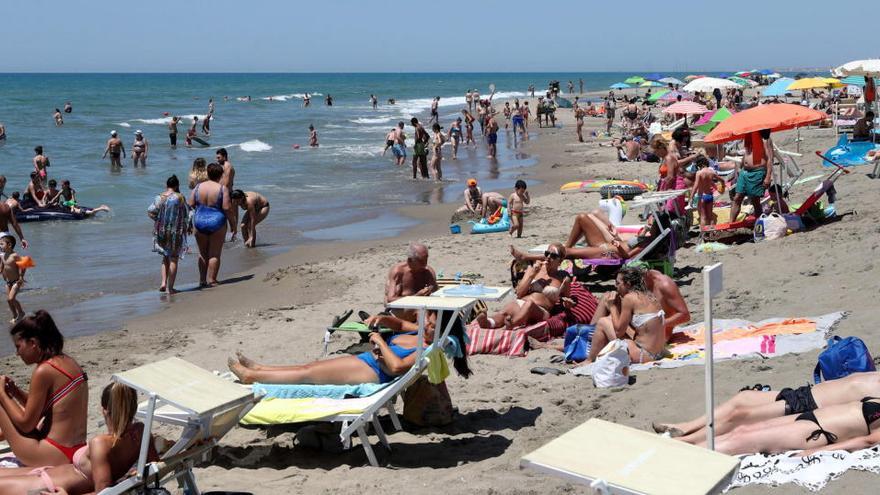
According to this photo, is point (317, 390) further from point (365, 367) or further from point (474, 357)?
point (474, 357)

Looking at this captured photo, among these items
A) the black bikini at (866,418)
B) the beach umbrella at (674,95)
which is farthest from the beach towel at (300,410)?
the beach umbrella at (674,95)

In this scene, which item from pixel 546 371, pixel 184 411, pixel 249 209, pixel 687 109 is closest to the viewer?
pixel 184 411

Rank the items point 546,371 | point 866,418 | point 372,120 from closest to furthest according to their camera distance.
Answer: point 866,418
point 546,371
point 372,120

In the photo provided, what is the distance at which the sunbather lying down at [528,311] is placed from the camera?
25.3 ft

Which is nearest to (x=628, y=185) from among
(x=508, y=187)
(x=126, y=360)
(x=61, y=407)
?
(x=508, y=187)

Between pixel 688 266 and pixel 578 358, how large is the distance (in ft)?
10.1

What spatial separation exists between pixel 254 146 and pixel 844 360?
93.1 ft

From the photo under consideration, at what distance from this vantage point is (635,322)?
6746 millimetres

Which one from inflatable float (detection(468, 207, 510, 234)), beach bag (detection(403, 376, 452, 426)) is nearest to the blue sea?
inflatable float (detection(468, 207, 510, 234))

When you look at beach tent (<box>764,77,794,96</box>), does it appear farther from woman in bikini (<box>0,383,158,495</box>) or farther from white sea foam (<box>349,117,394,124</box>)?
white sea foam (<box>349,117,394,124</box>)

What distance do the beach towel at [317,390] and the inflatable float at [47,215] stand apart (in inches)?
473

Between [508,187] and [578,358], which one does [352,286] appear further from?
[508,187]

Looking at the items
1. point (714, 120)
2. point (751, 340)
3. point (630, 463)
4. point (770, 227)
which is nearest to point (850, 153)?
point (714, 120)

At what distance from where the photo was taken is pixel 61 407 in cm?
438
